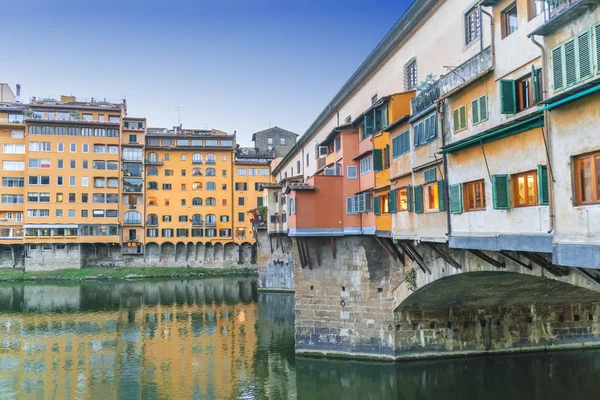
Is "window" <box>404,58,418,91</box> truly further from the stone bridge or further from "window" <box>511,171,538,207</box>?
"window" <box>511,171,538,207</box>

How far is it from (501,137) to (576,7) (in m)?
3.53

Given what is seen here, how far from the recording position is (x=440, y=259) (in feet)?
57.7

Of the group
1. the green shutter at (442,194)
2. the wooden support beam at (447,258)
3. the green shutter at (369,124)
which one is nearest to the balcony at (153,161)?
the green shutter at (369,124)

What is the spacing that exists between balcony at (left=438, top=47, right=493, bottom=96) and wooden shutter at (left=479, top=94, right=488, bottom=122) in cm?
56

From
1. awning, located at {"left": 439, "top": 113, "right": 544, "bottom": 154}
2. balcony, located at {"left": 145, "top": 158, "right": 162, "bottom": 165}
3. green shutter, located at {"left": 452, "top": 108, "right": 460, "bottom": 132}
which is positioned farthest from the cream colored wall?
balcony, located at {"left": 145, "top": 158, "right": 162, "bottom": 165}

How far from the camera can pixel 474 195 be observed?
502 inches

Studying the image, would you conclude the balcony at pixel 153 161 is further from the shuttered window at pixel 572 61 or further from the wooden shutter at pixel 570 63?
the wooden shutter at pixel 570 63

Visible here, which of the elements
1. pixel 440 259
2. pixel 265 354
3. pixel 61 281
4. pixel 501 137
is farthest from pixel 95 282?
pixel 501 137

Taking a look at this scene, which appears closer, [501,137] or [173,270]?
[501,137]

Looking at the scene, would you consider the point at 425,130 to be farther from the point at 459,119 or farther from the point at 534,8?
the point at 534,8

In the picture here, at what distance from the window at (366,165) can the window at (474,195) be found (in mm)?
9224

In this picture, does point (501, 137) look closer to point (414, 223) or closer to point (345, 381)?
point (414, 223)

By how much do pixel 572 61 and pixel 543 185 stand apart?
2525 mm

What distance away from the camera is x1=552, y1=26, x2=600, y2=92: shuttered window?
817 cm
